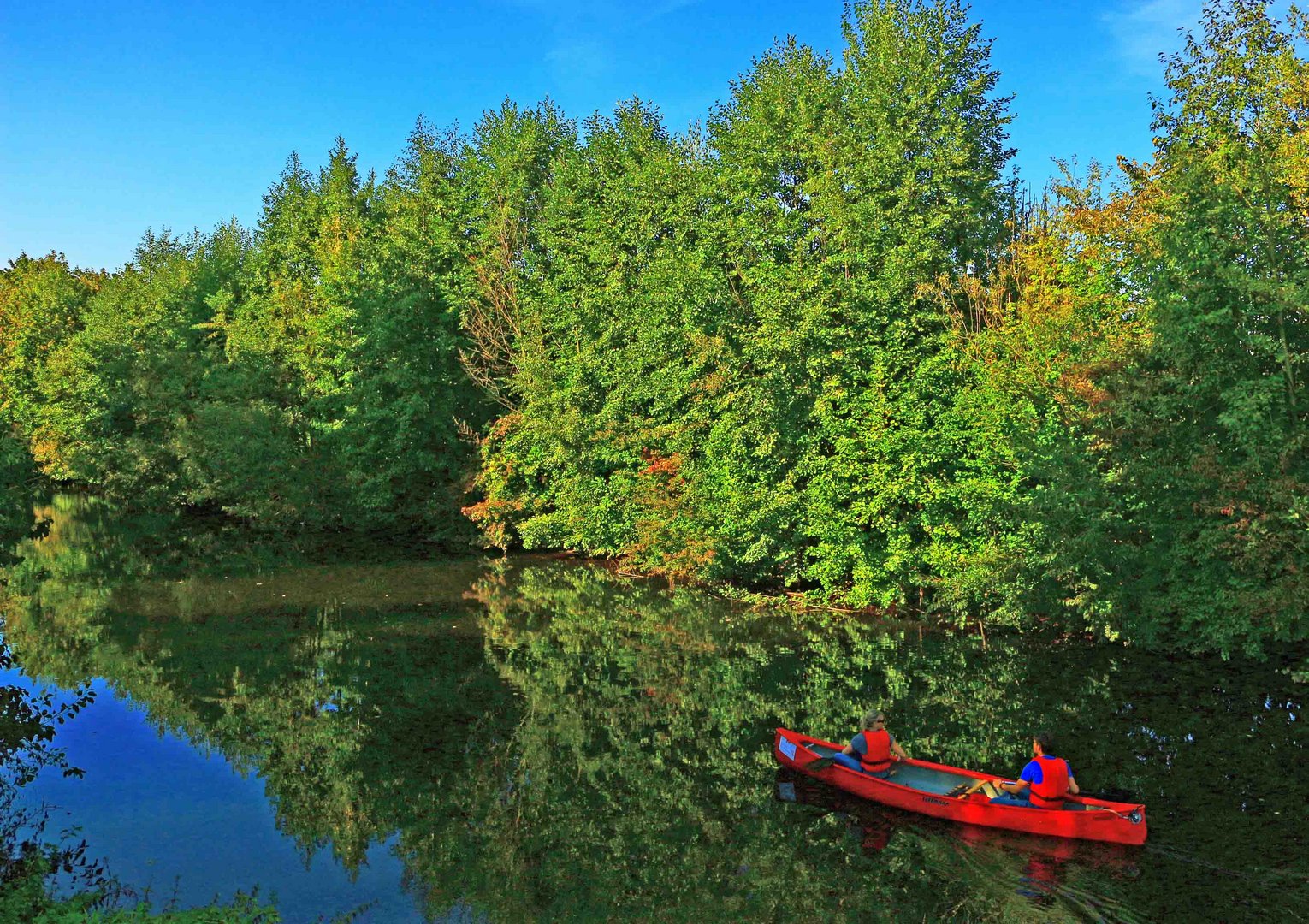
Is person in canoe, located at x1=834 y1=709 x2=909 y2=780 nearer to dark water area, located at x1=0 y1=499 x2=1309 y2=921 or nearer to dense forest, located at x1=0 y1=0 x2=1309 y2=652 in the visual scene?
dark water area, located at x1=0 y1=499 x2=1309 y2=921

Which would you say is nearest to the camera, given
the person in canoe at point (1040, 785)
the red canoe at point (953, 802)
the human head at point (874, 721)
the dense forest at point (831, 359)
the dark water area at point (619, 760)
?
the dark water area at point (619, 760)

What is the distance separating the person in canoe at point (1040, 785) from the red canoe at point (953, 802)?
10 cm

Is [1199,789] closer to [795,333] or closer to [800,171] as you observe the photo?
[795,333]

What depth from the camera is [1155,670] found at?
23672 millimetres

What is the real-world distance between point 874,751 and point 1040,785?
2.68 meters

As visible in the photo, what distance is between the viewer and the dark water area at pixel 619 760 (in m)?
13.0

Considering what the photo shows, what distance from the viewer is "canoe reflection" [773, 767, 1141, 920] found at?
1304cm

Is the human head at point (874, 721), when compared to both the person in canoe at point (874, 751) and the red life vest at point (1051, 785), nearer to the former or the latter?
the person in canoe at point (874, 751)

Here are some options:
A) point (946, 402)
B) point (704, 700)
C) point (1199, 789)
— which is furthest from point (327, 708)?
point (946, 402)

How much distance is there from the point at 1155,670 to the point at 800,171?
20.3 metres

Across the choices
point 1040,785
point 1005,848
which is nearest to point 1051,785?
point 1040,785

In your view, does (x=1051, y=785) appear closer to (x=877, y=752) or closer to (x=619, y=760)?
(x=877, y=752)

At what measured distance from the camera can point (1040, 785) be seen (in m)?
14.5

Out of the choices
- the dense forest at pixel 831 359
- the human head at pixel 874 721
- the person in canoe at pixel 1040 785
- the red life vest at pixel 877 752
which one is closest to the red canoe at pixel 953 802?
the person in canoe at pixel 1040 785
